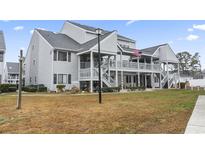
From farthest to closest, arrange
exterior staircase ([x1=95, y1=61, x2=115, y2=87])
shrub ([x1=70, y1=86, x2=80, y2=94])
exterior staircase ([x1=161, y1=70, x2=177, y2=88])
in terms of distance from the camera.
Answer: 1. exterior staircase ([x1=161, y1=70, x2=177, y2=88])
2. exterior staircase ([x1=95, y1=61, x2=115, y2=87])
3. shrub ([x1=70, y1=86, x2=80, y2=94])

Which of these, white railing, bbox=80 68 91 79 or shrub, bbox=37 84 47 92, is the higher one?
white railing, bbox=80 68 91 79

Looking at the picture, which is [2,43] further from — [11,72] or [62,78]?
[11,72]

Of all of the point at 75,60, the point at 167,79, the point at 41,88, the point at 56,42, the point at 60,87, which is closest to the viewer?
the point at 60,87

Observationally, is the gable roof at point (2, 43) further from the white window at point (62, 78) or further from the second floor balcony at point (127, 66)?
the second floor balcony at point (127, 66)

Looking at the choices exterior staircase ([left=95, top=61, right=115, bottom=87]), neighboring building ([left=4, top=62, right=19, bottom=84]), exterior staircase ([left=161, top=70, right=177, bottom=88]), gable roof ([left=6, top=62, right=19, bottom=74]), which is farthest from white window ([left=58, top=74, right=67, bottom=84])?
gable roof ([left=6, top=62, right=19, bottom=74])

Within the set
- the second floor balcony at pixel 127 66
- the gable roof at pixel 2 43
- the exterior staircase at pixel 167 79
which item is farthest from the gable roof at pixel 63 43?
the exterior staircase at pixel 167 79

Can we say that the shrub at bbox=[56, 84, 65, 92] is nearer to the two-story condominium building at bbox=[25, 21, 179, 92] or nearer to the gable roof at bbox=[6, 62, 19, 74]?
the two-story condominium building at bbox=[25, 21, 179, 92]

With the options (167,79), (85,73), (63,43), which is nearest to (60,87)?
(85,73)

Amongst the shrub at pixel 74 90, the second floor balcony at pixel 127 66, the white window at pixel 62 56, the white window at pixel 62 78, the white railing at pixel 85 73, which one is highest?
the white window at pixel 62 56

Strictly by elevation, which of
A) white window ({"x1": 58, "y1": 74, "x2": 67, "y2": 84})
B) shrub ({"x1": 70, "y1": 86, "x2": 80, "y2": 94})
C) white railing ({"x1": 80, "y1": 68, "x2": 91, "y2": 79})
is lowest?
shrub ({"x1": 70, "y1": 86, "x2": 80, "y2": 94})

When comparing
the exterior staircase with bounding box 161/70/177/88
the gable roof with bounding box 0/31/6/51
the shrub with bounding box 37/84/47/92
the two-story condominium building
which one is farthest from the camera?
the exterior staircase with bounding box 161/70/177/88
